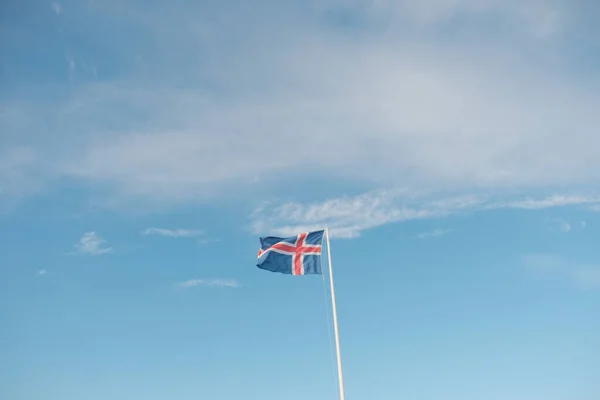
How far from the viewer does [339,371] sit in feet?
114

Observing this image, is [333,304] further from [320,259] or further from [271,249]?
[271,249]

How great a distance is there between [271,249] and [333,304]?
18.2 feet

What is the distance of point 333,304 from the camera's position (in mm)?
37156

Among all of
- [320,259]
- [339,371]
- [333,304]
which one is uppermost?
[320,259]

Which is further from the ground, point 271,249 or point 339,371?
point 271,249

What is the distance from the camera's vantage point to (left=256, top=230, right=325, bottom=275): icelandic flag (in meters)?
38.6

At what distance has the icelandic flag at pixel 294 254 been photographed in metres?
38.6

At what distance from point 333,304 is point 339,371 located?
4273 mm

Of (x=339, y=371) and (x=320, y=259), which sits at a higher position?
(x=320, y=259)

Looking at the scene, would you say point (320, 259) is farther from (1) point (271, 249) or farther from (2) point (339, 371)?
(2) point (339, 371)

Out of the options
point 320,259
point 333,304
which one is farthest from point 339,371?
point 320,259

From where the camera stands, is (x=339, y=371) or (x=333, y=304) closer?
(x=339, y=371)

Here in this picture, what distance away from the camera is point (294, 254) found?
128 feet

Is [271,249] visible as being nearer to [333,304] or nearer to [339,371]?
[333,304]
